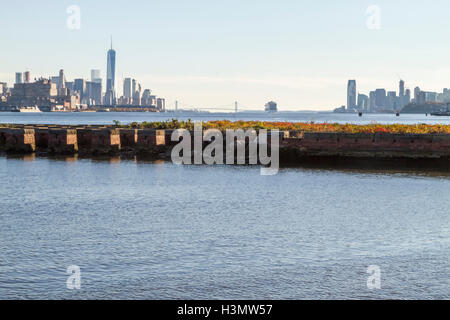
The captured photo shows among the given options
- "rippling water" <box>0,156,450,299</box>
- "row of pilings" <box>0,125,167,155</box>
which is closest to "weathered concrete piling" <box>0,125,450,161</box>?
"row of pilings" <box>0,125,167,155</box>

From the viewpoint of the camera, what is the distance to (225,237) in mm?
22594

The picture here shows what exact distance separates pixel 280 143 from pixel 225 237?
3024 cm

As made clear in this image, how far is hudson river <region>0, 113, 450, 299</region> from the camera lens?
17.0 metres

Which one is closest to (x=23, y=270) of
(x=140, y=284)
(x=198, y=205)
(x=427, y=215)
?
(x=140, y=284)

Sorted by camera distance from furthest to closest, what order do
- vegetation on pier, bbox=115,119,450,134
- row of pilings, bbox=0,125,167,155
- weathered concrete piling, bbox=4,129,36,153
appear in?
weathered concrete piling, bbox=4,129,36,153
row of pilings, bbox=0,125,167,155
vegetation on pier, bbox=115,119,450,134

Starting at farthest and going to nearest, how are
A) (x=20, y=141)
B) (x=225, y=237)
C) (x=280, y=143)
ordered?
(x=20, y=141) → (x=280, y=143) → (x=225, y=237)

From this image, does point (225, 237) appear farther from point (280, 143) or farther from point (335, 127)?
point (335, 127)

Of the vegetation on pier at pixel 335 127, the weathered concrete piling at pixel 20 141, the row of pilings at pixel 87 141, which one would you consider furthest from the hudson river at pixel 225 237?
the weathered concrete piling at pixel 20 141

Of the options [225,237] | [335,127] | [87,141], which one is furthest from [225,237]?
[335,127]

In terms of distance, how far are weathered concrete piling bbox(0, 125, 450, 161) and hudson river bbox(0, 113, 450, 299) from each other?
10635 mm

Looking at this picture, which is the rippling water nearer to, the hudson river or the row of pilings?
the hudson river

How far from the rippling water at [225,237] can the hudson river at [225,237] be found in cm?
5

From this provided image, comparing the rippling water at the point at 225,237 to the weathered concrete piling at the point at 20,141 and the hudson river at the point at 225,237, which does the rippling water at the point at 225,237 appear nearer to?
the hudson river at the point at 225,237
